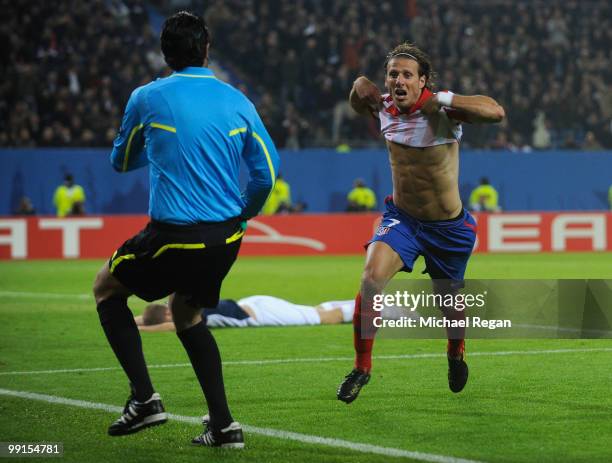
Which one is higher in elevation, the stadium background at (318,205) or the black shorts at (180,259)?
the black shorts at (180,259)

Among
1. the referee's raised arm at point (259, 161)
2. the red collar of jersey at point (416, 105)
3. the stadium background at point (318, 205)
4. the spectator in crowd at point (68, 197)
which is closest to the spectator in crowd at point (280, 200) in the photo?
the stadium background at point (318, 205)

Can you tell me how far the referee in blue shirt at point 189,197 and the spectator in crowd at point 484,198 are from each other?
23.2 meters

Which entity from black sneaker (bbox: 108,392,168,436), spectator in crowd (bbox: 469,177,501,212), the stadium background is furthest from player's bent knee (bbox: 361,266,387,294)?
spectator in crowd (bbox: 469,177,501,212)

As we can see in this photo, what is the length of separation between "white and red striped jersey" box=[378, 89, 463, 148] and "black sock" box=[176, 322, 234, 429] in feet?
7.02

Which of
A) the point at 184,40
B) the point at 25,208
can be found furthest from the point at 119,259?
the point at 25,208

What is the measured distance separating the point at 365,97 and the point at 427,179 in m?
0.67

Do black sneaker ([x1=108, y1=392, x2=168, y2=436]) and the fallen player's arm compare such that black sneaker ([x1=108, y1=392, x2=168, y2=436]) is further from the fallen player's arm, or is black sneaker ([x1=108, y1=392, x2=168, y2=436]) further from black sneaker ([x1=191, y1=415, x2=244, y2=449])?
the fallen player's arm

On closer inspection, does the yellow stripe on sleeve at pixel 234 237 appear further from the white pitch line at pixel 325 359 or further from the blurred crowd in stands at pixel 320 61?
the blurred crowd in stands at pixel 320 61

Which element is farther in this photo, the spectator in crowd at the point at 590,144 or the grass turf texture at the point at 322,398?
the spectator in crowd at the point at 590,144

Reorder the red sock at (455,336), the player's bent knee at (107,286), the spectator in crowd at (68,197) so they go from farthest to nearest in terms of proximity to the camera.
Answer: the spectator in crowd at (68,197) → the red sock at (455,336) → the player's bent knee at (107,286)

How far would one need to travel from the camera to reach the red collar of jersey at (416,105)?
23.1 ft

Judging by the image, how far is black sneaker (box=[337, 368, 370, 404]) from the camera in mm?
6566

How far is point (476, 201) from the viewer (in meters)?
28.5

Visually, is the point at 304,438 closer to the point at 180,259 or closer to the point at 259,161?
the point at 180,259
